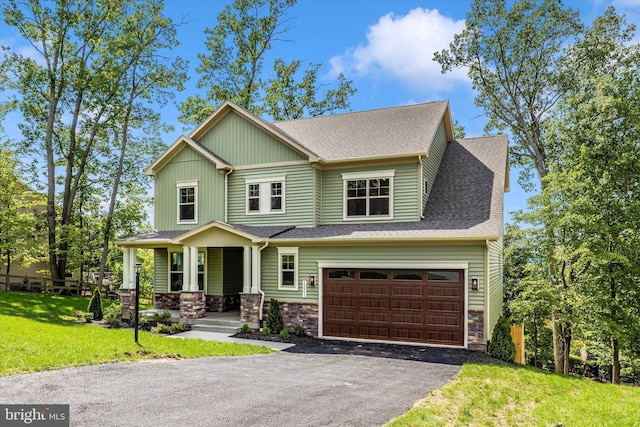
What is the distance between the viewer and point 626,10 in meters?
20.4

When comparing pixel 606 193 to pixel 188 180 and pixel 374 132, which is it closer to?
pixel 374 132

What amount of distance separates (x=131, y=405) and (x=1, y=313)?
42.4 ft

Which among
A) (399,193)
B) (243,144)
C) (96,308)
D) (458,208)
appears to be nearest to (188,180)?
(243,144)

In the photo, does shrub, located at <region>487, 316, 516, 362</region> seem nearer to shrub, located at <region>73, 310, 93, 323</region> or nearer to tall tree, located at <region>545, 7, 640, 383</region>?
tall tree, located at <region>545, 7, 640, 383</region>

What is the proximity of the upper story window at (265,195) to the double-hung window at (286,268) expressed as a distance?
6.43 ft

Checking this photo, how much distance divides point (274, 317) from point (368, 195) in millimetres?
5363

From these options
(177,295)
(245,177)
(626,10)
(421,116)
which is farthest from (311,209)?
(626,10)

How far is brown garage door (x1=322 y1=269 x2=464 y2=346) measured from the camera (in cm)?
1257

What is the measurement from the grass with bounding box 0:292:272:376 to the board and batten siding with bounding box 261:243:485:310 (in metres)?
2.98

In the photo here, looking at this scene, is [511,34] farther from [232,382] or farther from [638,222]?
[232,382]

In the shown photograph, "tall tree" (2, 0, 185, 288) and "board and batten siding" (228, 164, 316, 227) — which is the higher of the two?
"tall tree" (2, 0, 185, 288)

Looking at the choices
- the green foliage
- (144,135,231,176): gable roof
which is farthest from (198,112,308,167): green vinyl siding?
the green foliage

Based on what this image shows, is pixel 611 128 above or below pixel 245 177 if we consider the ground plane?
above

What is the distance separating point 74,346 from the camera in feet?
35.8
